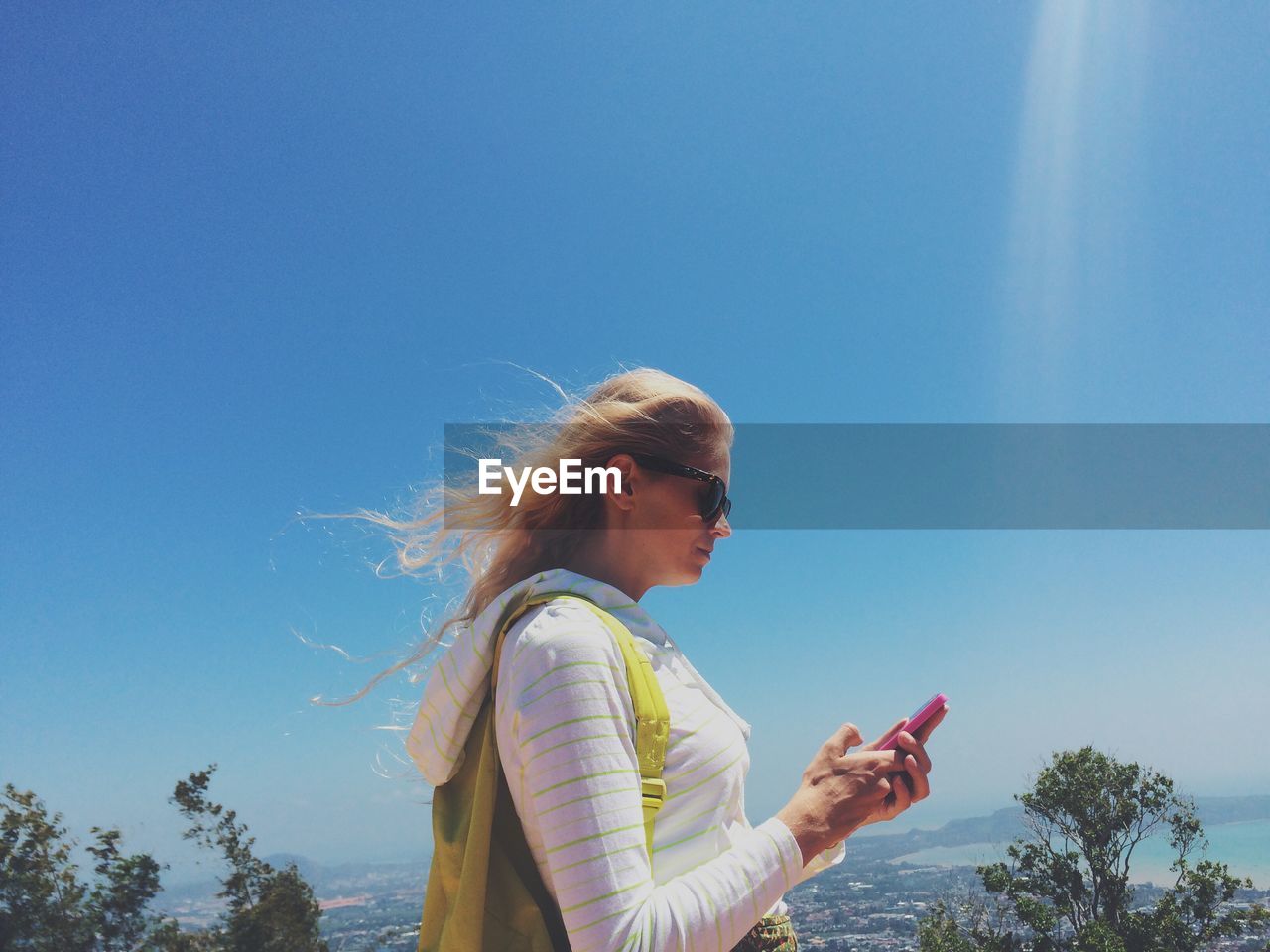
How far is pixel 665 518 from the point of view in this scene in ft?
6.69

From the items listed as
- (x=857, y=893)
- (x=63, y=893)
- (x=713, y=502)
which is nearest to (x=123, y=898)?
(x=63, y=893)

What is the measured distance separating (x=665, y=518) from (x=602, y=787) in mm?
792

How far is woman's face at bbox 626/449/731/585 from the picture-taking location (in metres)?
2.03

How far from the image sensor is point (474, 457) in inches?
96.7

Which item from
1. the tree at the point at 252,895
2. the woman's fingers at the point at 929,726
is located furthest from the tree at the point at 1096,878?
the woman's fingers at the point at 929,726

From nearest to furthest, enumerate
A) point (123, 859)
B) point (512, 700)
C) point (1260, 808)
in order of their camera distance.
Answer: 1. point (512, 700)
2. point (123, 859)
3. point (1260, 808)

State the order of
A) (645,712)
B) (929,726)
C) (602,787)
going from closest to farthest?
1. (602,787)
2. (645,712)
3. (929,726)

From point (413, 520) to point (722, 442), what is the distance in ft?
3.05

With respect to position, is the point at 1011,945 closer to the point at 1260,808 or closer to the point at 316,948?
the point at 316,948

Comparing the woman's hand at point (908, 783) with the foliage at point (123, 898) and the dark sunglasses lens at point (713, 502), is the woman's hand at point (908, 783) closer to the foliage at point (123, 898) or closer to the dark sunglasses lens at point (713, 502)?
the dark sunglasses lens at point (713, 502)

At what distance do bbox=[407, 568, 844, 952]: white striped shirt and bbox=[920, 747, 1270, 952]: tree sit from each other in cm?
4279

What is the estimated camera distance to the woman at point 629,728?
4.45ft

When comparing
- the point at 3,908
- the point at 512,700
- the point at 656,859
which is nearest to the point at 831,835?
the point at 656,859

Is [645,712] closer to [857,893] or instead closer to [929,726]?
[929,726]
